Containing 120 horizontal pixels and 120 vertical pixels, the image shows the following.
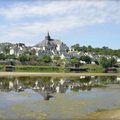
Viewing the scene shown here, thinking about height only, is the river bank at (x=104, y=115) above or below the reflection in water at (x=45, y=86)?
below

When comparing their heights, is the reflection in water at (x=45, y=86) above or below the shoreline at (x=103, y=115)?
above

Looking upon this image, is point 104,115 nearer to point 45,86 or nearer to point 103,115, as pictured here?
point 103,115

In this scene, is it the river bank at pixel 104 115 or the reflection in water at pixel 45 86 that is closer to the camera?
the river bank at pixel 104 115

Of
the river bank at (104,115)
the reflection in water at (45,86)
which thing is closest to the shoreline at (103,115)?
the river bank at (104,115)

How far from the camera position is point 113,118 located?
2481cm

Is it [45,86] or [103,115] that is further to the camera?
[45,86]

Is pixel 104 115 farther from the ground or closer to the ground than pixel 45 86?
closer to the ground

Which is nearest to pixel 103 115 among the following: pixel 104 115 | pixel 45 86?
pixel 104 115

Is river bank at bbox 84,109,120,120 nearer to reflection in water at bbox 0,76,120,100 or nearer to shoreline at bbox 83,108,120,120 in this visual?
shoreline at bbox 83,108,120,120

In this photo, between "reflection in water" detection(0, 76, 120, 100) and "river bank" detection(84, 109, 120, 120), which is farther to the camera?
"reflection in water" detection(0, 76, 120, 100)

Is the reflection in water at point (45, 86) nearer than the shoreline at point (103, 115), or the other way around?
the shoreline at point (103, 115)

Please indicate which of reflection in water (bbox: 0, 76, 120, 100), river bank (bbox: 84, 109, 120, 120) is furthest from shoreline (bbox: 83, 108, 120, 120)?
reflection in water (bbox: 0, 76, 120, 100)

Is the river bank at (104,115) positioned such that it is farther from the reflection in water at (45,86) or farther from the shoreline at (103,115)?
the reflection in water at (45,86)

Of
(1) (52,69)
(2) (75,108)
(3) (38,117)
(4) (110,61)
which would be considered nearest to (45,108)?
(2) (75,108)
